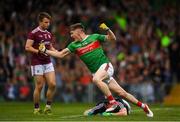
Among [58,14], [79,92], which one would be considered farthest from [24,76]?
[58,14]

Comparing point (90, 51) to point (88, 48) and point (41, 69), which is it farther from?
point (41, 69)

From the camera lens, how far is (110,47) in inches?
1293

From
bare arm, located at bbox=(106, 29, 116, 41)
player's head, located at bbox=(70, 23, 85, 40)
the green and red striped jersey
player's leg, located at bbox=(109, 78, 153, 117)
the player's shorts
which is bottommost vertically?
player's leg, located at bbox=(109, 78, 153, 117)

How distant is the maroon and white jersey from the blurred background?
9259 mm

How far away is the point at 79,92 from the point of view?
101 feet

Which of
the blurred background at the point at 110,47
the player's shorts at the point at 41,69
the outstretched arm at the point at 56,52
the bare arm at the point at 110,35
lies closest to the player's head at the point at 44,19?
the player's shorts at the point at 41,69

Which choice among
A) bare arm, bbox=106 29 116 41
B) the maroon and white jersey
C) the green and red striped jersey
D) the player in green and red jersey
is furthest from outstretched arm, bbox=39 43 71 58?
the maroon and white jersey

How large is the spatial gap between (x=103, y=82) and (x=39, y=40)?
8.23 ft

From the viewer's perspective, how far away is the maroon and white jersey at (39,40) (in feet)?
66.8

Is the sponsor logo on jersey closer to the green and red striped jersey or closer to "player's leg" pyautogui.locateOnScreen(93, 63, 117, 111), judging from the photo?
the green and red striped jersey

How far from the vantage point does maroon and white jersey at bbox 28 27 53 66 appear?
2036cm

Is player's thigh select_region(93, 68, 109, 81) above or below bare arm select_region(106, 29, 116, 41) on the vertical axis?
below

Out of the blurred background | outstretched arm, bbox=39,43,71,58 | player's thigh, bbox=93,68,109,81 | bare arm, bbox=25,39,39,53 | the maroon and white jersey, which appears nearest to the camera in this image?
player's thigh, bbox=93,68,109,81

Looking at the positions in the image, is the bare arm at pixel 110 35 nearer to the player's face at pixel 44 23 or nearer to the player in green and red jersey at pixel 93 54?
the player in green and red jersey at pixel 93 54
